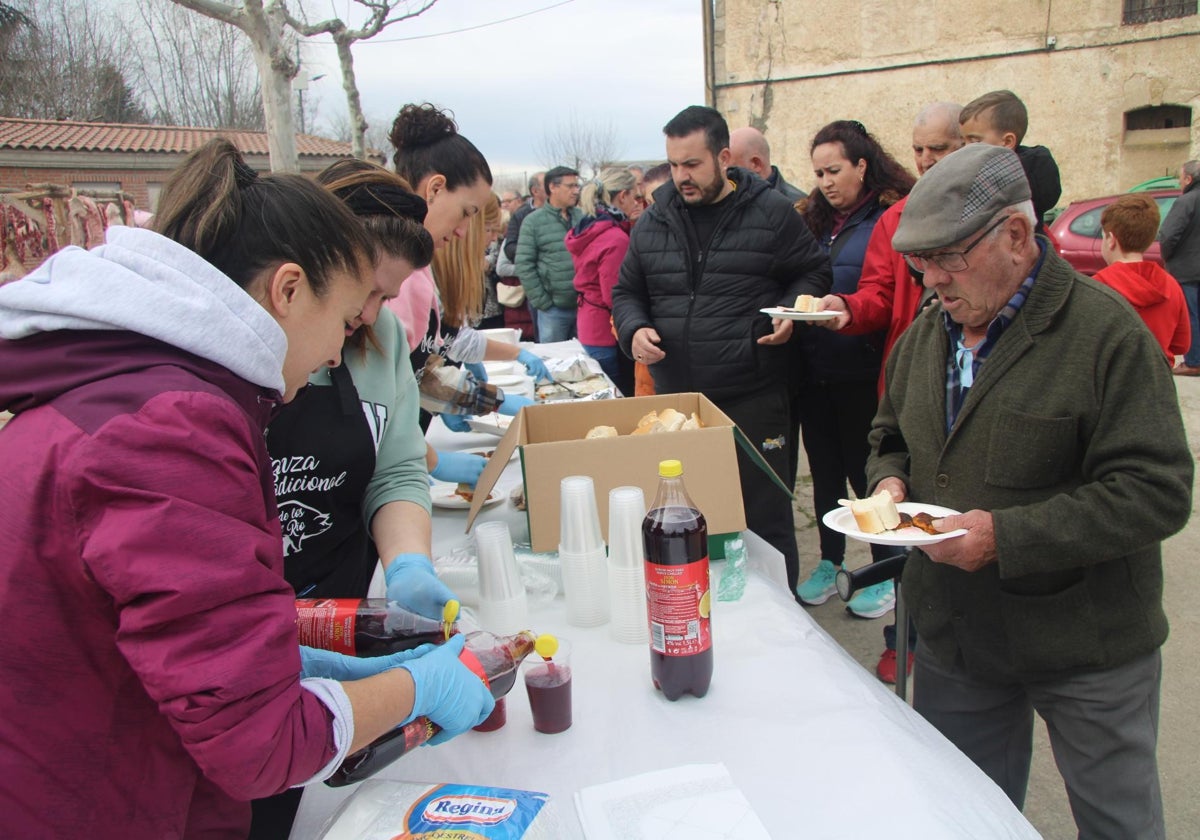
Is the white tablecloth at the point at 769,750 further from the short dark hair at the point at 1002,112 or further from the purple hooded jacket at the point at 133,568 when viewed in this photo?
the short dark hair at the point at 1002,112

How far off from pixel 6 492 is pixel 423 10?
17.1 m

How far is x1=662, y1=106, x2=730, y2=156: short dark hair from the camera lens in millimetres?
3000

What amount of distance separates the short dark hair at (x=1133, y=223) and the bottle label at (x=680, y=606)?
11.5 ft

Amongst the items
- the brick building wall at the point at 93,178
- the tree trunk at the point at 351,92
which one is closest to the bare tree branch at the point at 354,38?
the tree trunk at the point at 351,92

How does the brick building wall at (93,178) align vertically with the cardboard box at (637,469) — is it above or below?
above

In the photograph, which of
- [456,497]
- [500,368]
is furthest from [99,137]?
[456,497]

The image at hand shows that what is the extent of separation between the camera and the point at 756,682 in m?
1.34

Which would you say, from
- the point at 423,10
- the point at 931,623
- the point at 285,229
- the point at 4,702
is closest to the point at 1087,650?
the point at 931,623

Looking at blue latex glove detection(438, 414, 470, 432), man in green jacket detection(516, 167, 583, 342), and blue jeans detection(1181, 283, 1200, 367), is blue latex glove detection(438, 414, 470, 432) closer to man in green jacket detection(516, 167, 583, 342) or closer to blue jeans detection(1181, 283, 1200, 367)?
man in green jacket detection(516, 167, 583, 342)

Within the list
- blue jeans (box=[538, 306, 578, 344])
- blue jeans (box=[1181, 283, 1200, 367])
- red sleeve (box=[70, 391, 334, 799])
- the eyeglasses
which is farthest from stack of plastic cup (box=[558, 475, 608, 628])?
blue jeans (box=[1181, 283, 1200, 367])

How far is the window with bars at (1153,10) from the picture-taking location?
17.3 metres

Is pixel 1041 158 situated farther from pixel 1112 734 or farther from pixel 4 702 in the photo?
pixel 4 702

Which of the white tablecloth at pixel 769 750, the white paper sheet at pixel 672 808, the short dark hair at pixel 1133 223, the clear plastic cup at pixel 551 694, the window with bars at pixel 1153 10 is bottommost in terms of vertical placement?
the white tablecloth at pixel 769 750

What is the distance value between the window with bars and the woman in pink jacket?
61.4ft
